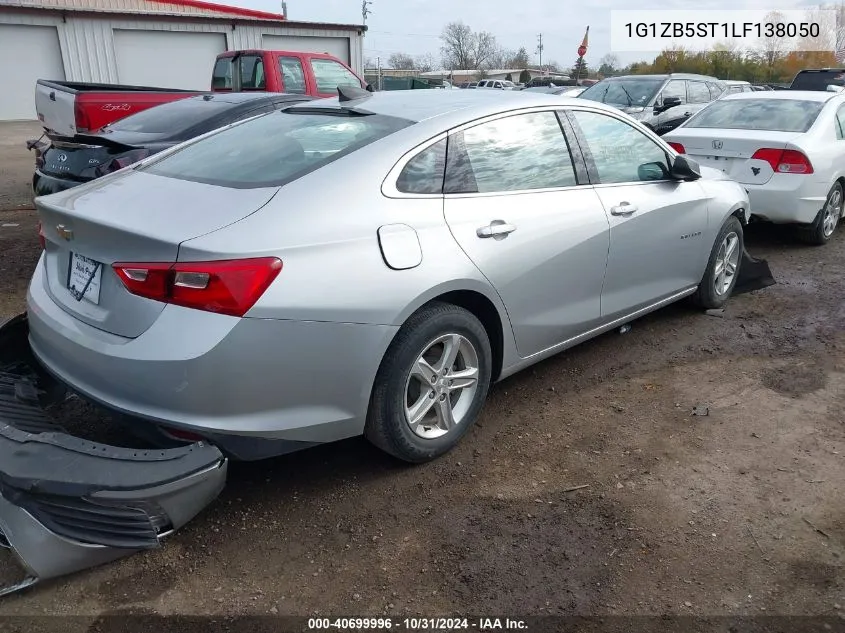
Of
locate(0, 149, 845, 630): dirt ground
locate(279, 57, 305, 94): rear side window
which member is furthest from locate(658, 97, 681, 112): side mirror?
locate(0, 149, 845, 630): dirt ground

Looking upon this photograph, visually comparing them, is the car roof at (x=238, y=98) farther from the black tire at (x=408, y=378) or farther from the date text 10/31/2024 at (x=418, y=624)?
the date text 10/31/2024 at (x=418, y=624)

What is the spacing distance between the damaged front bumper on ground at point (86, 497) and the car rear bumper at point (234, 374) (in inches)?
5.7

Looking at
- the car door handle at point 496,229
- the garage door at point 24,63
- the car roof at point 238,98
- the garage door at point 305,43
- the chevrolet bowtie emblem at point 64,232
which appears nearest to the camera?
the chevrolet bowtie emblem at point 64,232

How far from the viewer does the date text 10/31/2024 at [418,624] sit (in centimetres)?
227

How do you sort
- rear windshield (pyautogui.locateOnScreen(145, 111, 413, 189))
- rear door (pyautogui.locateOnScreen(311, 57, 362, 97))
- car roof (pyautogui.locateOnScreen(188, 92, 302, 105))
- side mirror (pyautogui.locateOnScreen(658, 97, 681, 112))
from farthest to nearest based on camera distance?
side mirror (pyautogui.locateOnScreen(658, 97, 681, 112)), rear door (pyautogui.locateOnScreen(311, 57, 362, 97)), car roof (pyautogui.locateOnScreen(188, 92, 302, 105)), rear windshield (pyautogui.locateOnScreen(145, 111, 413, 189))

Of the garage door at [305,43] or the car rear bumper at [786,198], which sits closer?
the car rear bumper at [786,198]

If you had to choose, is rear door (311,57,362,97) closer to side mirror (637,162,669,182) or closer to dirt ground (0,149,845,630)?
side mirror (637,162,669,182)

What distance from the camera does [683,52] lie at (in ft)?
140

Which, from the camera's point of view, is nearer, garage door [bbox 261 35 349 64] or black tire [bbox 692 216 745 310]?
black tire [bbox 692 216 745 310]

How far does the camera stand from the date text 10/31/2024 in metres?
2.27

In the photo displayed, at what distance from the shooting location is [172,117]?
6121mm

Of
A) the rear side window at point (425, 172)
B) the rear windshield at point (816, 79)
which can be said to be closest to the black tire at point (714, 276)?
the rear side window at point (425, 172)

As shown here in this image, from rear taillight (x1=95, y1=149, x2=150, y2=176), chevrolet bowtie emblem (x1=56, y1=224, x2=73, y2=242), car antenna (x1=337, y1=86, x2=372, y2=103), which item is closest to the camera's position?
chevrolet bowtie emblem (x1=56, y1=224, x2=73, y2=242)

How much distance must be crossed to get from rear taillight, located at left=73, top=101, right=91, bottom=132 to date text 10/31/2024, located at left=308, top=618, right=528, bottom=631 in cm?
688
